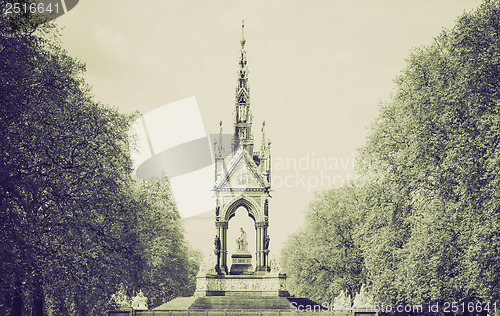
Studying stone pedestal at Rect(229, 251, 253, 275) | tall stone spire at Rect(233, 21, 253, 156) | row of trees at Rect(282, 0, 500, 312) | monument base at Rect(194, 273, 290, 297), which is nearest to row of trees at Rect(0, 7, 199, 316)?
monument base at Rect(194, 273, 290, 297)

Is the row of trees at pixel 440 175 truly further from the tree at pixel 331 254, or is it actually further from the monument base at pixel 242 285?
the tree at pixel 331 254

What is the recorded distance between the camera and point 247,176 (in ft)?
196

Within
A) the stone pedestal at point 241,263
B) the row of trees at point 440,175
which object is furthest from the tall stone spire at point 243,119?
the row of trees at point 440,175

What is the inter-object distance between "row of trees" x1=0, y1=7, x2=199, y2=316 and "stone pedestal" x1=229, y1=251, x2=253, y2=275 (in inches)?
586

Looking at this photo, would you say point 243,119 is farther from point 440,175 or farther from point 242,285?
point 440,175

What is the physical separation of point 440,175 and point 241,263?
24.3 m

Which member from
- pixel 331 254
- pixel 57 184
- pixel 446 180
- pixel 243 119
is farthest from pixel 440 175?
pixel 331 254

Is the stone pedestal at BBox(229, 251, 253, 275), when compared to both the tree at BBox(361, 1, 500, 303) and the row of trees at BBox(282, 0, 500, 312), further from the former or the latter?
the tree at BBox(361, 1, 500, 303)

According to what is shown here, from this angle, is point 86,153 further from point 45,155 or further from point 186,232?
point 186,232

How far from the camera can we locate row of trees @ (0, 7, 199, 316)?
3316cm

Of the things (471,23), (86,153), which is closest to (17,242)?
(86,153)

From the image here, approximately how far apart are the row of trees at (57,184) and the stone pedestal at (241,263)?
14888mm

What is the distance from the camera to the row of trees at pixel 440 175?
37156 millimetres

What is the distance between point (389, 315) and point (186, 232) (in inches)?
1441
